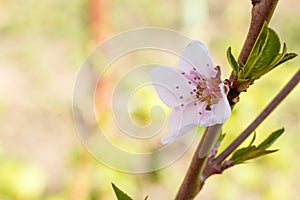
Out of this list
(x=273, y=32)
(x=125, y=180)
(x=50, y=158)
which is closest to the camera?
(x=273, y=32)

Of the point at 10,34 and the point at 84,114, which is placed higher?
the point at 10,34

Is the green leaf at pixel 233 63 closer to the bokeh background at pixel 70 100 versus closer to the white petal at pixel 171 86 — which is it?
the white petal at pixel 171 86

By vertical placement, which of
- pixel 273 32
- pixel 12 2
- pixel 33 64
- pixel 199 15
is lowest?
pixel 273 32

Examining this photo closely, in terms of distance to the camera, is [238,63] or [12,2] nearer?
[238,63]

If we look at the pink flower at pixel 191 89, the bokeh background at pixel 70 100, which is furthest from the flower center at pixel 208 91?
the bokeh background at pixel 70 100

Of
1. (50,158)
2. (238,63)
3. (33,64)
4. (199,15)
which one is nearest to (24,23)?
(33,64)

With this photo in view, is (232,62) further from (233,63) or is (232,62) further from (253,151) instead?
(253,151)

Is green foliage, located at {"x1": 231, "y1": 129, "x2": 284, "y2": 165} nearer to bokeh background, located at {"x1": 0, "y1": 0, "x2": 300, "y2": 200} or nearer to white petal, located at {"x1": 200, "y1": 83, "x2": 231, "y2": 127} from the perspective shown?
white petal, located at {"x1": 200, "y1": 83, "x2": 231, "y2": 127}

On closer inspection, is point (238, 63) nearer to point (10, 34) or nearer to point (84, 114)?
point (84, 114)

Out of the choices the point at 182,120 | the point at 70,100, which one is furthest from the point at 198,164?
the point at 70,100
